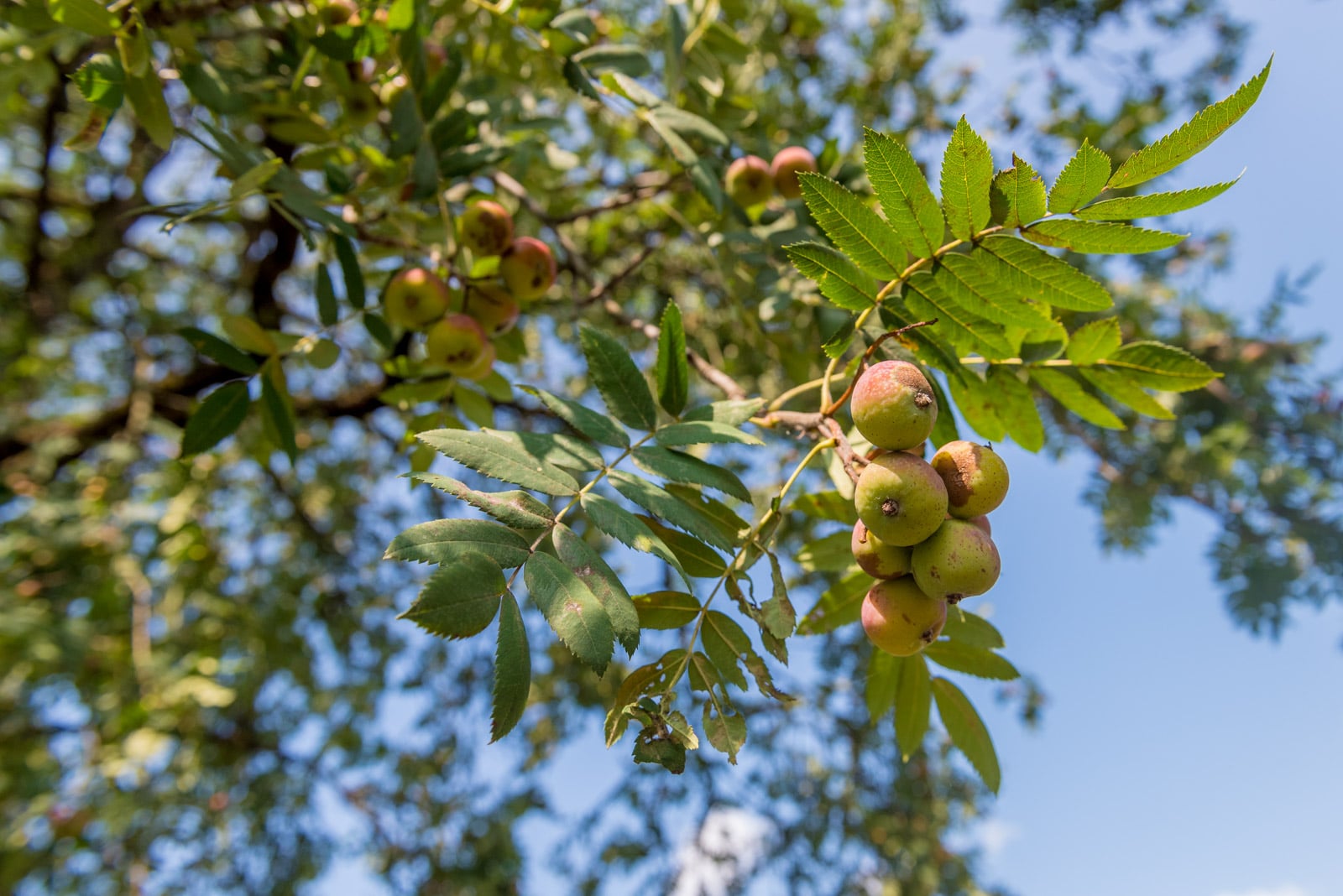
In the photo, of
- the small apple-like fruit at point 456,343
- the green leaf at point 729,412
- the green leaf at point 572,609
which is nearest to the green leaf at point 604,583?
the green leaf at point 572,609

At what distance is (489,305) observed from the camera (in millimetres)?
2096

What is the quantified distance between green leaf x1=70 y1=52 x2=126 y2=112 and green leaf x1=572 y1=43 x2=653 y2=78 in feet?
3.52

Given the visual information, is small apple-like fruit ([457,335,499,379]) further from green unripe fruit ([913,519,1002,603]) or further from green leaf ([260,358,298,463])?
green unripe fruit ([913,519,1002,603])

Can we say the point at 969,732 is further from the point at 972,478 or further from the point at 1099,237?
the point at 1099,237

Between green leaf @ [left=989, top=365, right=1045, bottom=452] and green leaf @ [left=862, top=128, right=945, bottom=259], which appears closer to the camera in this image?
green leaf @ [left=862, top=128, right=945, bottom=259]

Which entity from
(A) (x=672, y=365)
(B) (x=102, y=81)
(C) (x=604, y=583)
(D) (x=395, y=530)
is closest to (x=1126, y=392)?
(A) (x=672, y=365)

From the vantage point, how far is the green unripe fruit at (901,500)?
3.56ft

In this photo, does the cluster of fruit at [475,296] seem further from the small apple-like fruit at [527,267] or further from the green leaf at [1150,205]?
the green leaf at [1150,205]

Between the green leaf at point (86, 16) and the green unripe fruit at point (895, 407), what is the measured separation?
1784 mm

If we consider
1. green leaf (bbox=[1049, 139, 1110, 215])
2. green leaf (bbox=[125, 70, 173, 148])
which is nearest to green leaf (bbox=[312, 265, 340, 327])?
green leaf (bbox=[125, 70, 173, 148])

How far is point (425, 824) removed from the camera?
4199 millimetres

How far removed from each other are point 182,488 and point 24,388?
3.36 meters

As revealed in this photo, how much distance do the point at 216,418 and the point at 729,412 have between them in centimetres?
129

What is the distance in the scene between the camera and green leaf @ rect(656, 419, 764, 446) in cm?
131
